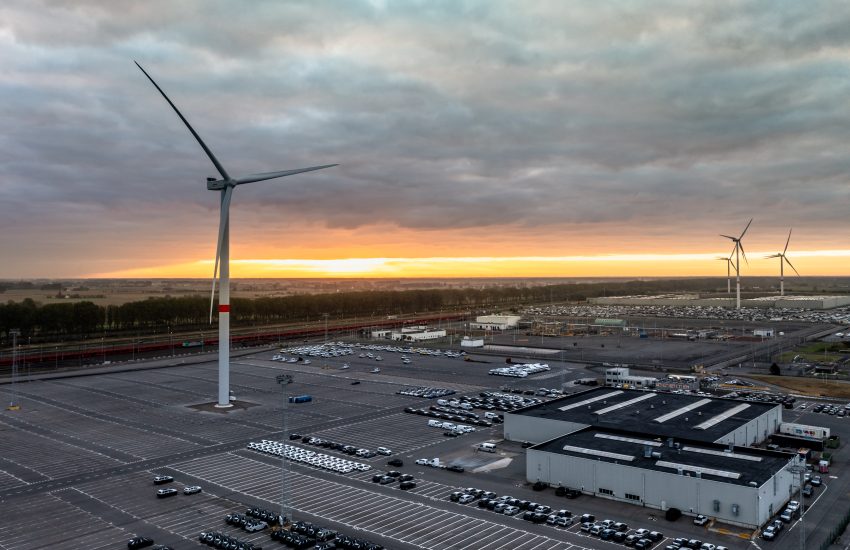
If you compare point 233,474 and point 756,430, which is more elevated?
point 756,430

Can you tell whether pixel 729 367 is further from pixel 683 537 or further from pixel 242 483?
pixel 242 483

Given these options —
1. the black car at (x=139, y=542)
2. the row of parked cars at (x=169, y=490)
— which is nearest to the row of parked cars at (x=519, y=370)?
the row of parked cars at (x=169, y=490)

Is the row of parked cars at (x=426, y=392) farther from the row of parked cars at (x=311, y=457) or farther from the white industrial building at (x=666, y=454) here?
the row of parked cars at (x=311, y=457)

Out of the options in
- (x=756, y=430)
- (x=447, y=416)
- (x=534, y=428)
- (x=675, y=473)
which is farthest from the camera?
(x=447, y=416)

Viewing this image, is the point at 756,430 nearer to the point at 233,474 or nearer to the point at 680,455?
the point at 680,455

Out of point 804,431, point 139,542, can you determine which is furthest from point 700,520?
point 139,542

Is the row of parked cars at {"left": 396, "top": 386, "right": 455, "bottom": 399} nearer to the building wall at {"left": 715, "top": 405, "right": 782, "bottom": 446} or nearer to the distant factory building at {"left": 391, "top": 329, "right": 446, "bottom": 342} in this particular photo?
the building wall at {"left": 715, "top": 405, "right": 782, "bottom": 446}

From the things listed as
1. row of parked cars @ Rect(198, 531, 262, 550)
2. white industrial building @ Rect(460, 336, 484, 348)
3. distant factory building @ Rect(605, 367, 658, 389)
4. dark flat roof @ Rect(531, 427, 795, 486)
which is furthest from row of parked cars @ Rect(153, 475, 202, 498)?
white industrial building @ Rect(460, 336, 484, 348)
